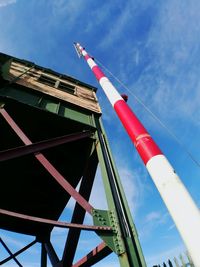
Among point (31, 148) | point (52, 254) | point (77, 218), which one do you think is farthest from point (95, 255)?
point (52, 254)

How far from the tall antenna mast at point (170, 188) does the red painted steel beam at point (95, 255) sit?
2.16 m

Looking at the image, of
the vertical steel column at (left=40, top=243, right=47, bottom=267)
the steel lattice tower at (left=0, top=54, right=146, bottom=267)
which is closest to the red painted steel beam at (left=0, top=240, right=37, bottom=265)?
the steel lattice tower at (left=0, top=54, right=146, bottom=267)

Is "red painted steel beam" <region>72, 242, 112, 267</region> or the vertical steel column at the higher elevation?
the vertical steel column

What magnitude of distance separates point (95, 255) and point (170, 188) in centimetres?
281

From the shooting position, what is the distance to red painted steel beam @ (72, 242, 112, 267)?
13.5 ft

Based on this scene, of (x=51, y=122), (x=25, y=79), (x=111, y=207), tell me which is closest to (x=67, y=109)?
(x=51, y=122)

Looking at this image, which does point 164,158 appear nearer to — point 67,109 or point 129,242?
point 129,242

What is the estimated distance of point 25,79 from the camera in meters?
7.09

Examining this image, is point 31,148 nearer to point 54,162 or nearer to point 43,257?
point 54,162

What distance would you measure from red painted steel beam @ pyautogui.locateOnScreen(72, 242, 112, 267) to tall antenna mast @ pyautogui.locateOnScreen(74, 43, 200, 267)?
2165mm

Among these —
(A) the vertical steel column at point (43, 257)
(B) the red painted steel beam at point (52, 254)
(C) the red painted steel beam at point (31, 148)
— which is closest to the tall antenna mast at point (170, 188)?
(C) the red painted steel beam at point (31, 148)

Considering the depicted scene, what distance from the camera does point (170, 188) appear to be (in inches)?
93.2

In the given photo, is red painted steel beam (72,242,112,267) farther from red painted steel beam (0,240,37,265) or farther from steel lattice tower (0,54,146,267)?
red painted steel beam (0,240,37,265)

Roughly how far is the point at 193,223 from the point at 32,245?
7826mm
